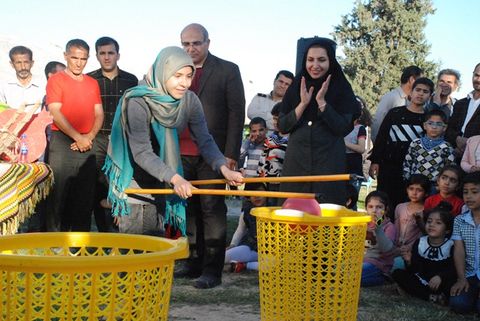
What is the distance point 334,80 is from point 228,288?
1590mm

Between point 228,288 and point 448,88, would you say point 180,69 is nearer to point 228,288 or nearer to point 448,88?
point 228,288

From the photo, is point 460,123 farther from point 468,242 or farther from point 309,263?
point 309,263

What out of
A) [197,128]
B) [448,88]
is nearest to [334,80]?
[197,128]

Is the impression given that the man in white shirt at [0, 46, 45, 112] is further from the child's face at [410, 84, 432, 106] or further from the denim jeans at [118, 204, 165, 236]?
the child's face at [410, 84, 432, 106]

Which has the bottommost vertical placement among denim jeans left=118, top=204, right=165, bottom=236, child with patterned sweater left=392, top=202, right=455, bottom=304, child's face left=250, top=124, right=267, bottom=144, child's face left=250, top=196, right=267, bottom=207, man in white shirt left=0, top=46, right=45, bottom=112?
child with patterned sweater left=392, top=202, right=455, bottom=304

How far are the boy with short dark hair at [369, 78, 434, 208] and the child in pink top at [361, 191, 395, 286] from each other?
1.87 ft

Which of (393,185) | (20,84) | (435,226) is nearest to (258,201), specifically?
(393,185)

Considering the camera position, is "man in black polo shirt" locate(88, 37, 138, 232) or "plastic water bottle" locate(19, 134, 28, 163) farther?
"man in black polo shirt" locate(88, 37, 138, 232)

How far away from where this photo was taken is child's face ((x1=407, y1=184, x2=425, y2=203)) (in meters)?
5.34

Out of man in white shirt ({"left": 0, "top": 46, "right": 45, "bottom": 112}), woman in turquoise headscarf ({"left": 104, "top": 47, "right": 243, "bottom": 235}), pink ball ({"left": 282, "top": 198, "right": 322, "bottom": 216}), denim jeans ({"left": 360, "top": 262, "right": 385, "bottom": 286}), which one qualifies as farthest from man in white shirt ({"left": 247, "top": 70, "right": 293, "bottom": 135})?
pink ball ({"left": 282, "top": 198, "right": 322, "bottom": 216})

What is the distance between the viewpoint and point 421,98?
5.81 meters

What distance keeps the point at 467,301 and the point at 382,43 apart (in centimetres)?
3510

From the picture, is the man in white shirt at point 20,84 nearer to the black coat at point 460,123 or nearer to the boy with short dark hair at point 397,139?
the boy with short dark hair at point 397,139

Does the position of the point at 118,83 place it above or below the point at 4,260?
above
